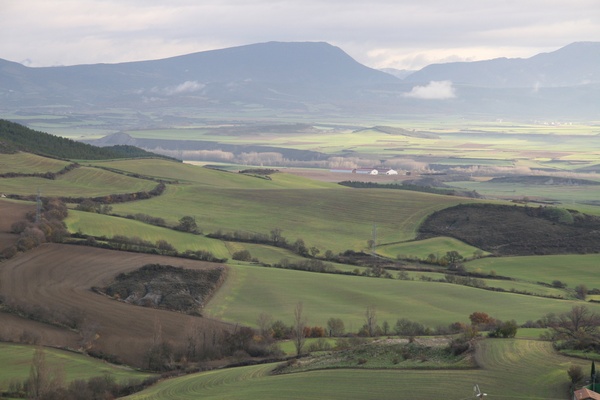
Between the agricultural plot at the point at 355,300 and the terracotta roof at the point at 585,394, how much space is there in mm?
20980

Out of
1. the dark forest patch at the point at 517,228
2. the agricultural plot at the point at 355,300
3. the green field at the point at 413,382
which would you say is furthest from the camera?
the dark forest patch at the point at 517,228

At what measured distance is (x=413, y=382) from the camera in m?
34.9

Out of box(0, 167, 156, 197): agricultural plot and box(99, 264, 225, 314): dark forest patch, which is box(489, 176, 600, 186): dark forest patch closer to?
box(0, 167, 156, 197): agricultural plot

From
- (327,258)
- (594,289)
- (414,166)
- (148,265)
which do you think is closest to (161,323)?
(148,265)

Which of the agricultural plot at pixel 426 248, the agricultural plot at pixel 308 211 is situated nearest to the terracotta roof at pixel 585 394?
the agricultural plot at pixel 426 248

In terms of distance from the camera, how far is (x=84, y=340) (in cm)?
4806

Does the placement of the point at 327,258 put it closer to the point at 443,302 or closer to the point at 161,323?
the point at 443,302

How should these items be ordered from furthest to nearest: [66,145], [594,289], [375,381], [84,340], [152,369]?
[66,145], [594,289], [84,340], [152,369], [375,381]

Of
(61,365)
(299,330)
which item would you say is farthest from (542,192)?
(61,365)

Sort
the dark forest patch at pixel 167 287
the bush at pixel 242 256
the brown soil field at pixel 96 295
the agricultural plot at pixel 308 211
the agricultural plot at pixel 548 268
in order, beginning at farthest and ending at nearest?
the agricultural plot at pixel 308 211 → the bush at pixel 242 256 → the agricultural plot at pixel 548 268 → the dark forest patch at pixel 167 287 → the brown soil field at pixel 96 295

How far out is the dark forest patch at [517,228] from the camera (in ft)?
274

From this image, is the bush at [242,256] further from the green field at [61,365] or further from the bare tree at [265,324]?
the green field at [61,365]

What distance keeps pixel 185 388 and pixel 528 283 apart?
3561cm

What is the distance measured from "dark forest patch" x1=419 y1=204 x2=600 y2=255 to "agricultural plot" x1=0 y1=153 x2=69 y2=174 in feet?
157
